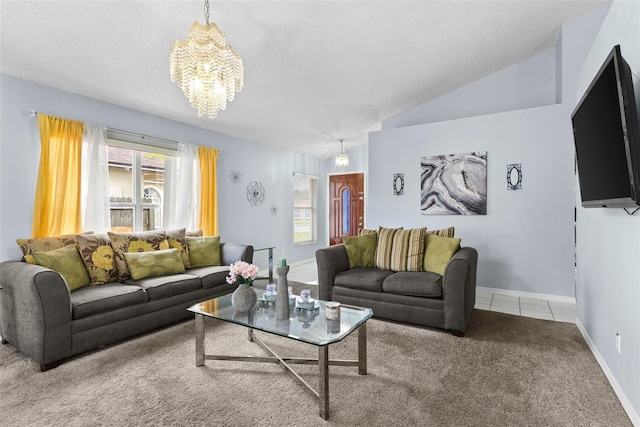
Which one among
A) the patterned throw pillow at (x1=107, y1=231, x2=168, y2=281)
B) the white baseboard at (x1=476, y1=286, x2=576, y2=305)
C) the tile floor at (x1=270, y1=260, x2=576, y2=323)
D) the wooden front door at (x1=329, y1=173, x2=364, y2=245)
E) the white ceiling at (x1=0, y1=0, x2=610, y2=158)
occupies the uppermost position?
the white ceiling at (x1=0, y1=0, x2=610, y2=158)

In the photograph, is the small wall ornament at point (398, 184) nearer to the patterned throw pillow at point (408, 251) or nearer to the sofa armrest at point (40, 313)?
the patterned throw pillow at point (408, 251)

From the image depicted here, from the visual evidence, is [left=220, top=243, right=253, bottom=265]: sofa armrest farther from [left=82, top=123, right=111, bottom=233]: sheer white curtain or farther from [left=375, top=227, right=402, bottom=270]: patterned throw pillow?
[left=375, top=227, right=402, bottom=270]: patterned throw pillow

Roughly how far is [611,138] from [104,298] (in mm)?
3704

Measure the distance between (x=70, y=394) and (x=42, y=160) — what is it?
7.62 feet

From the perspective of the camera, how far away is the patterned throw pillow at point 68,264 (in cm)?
270

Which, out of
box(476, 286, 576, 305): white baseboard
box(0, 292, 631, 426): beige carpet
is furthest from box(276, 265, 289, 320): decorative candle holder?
box(476, 286, 576, 305): white baseboard

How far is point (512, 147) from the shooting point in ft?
14.2

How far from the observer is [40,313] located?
2271 millimetres

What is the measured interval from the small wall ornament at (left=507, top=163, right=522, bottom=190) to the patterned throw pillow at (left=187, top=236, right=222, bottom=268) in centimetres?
399

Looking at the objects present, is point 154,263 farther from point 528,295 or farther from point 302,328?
point 528,295

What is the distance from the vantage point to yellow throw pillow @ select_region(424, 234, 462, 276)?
3.30 m

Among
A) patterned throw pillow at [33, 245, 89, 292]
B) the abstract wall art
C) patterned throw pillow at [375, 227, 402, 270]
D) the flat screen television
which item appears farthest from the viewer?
the abstract wall art

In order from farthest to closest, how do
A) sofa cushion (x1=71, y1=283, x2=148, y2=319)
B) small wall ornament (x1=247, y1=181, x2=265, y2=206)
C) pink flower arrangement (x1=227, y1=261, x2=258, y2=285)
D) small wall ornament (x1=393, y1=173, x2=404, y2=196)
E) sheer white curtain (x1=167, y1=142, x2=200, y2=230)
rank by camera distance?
small wall ornament (x1=247, y1=181, x2=265, y2=206) < small wall ornament (x1=393, y1=173, x2=404, y2=196) < sheer white curtain (x1=167, y1=142, x2=200, y2=230) < sofa cushion (x1=71, y1=283, x2=148, y2=319) < pink flower arrangement (x1=227, y1=261, x2=258, y2=285)

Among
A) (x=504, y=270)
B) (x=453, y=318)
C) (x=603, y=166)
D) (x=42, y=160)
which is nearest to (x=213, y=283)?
(x=42, y=160)
